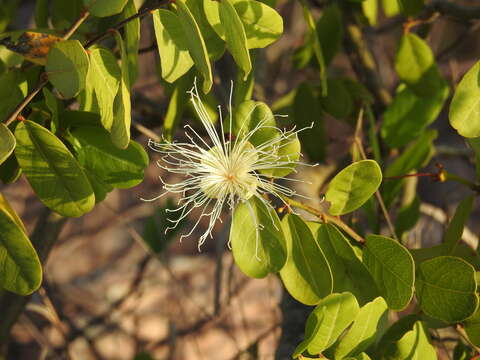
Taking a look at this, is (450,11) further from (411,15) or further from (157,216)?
(157,216)

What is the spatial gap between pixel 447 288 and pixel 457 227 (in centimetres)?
12

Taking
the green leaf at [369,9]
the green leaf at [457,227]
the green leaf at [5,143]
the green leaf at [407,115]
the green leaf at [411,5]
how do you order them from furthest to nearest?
the green leaf at [369,9] < the green leaf at [407,115] < the green leaf at [411,5] < the green leaf at [457,227] < the green leaf at [5,143]

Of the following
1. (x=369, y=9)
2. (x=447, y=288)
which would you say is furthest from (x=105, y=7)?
(x=369, y=9)

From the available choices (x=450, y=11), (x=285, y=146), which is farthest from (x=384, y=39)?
(x=285, y=146)

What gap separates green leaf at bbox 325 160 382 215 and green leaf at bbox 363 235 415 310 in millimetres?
49

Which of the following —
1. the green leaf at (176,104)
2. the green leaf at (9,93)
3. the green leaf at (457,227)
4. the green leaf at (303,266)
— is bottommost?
the green leaf at (457,227)

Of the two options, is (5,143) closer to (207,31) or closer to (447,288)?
(207,31)

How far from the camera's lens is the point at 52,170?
0.82 m

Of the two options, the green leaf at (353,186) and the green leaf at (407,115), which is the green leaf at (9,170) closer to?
the green leaf at (353,186)

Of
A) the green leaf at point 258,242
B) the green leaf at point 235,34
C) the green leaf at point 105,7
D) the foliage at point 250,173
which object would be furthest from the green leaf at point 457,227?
the green leaf at point 105,7

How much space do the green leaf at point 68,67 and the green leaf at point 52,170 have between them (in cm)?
6

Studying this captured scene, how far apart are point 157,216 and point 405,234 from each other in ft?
2.49

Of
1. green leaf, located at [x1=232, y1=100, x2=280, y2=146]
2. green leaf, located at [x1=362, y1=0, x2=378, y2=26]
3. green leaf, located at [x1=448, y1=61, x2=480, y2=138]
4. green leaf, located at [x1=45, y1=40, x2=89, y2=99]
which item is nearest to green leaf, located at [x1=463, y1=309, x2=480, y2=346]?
green leaf, located at [x1=448, y1=61, x2=480, y2=138]

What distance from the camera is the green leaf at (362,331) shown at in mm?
823
